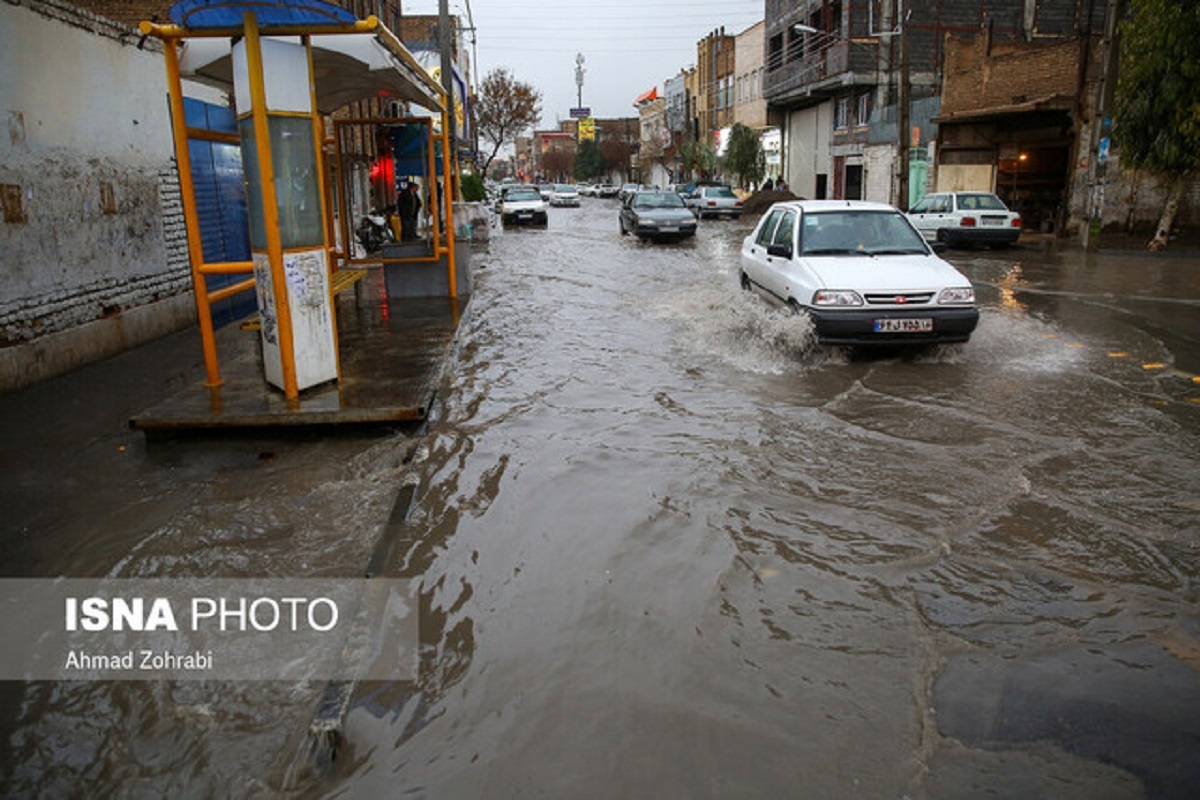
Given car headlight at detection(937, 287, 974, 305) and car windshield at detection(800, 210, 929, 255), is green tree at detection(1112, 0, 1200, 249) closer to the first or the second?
car windshield at detection(800, 210, 929, 255)

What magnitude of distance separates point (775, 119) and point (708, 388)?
43902 mm

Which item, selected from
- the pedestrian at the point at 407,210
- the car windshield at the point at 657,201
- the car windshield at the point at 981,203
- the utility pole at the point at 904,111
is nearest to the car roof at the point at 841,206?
the pedestrian at the point at 407,210

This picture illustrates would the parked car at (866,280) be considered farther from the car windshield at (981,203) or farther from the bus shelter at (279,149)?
the car windshield at (981,203)

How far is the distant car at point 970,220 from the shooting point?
22109 millimetres

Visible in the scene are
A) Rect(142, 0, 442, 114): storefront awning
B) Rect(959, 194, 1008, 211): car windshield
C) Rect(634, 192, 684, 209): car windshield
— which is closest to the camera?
Rect(142, 0, 442, 114): storefront awning

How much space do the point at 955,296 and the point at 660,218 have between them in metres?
17.3

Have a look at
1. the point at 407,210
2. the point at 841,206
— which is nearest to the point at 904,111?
the point at 407,210

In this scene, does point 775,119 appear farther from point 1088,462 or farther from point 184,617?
point 184,617

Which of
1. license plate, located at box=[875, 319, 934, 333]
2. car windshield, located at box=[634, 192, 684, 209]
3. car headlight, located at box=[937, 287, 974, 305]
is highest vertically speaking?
car windshield, located at box=[634, 192, 684, 209]

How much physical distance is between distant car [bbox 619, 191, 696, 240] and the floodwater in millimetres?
16767

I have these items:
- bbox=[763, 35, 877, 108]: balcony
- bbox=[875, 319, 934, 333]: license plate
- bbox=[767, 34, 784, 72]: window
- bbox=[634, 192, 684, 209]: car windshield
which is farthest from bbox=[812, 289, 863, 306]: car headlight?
bbox=[767, 34, 784, 72]: window

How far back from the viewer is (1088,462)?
6090mm

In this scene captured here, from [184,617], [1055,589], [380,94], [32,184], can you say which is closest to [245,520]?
[184,617]

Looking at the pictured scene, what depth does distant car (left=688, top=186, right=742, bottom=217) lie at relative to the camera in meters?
40.4
